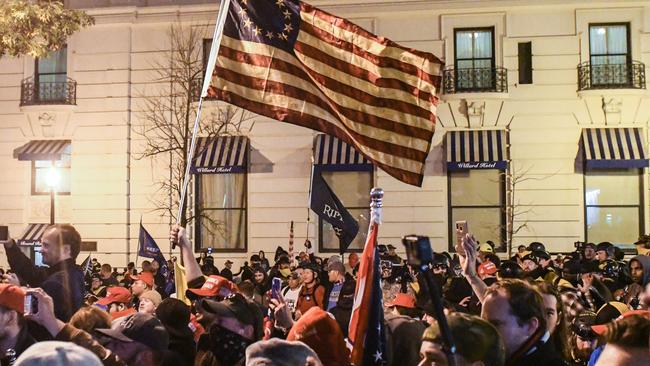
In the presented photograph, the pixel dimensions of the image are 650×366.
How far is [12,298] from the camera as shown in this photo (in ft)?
16.4

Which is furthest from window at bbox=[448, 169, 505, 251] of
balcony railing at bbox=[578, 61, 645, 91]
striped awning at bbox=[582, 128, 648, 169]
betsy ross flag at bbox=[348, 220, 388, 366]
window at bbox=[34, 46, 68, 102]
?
betsy ross flag at bbox=[348, 220, 388, 366]

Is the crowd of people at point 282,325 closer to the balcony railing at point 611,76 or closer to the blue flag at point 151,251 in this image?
the blue flag at point 151,251

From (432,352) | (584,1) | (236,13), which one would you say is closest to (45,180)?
(584,1)

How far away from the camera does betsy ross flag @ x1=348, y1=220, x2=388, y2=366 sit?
4.83 meters

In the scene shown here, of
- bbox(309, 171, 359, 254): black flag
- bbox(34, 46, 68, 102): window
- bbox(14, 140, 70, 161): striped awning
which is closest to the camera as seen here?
bbox(309, 171, 359, 254): black flag

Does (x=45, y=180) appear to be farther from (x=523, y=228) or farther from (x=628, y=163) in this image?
(x=628, y=163)

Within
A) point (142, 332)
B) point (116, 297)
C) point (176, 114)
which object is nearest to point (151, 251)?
point (116, 297)

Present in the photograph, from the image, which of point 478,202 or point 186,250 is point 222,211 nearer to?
point 478,202

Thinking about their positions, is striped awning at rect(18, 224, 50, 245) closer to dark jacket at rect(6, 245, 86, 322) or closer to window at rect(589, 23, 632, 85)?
window at rect(589, 23, 632, 85)

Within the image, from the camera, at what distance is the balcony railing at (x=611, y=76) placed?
22.7m

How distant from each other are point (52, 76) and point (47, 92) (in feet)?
1.88

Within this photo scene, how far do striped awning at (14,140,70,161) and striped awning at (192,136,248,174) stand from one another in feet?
13.5

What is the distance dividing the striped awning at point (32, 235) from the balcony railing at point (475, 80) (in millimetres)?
12367

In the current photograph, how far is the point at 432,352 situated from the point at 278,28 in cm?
509
